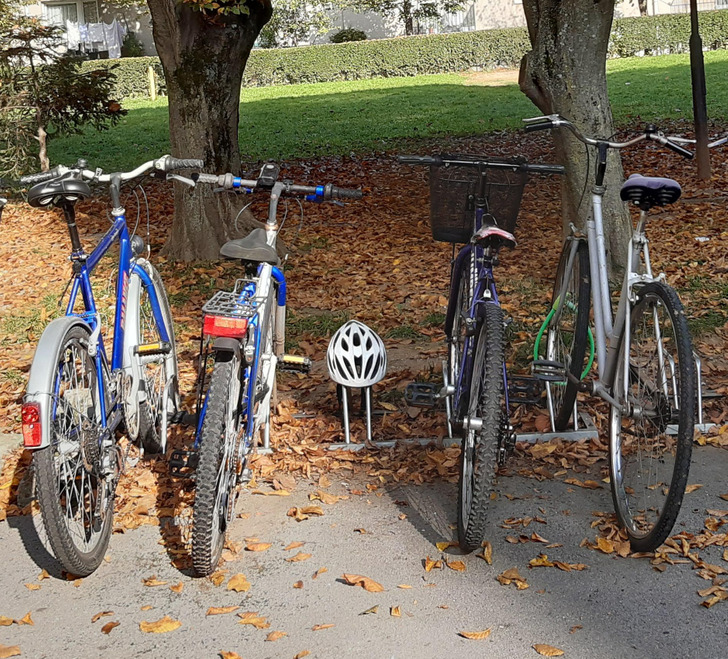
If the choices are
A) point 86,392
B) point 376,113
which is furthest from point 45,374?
point 376,113

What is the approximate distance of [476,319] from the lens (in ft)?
12.7

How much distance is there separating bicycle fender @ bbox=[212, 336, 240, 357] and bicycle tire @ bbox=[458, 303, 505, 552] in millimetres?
943

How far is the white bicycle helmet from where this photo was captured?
4.84 meters

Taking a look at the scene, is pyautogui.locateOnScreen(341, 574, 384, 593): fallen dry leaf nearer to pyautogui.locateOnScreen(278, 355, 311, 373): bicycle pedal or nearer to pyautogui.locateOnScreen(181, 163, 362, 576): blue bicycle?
pyautogui.locateOnScreen(181, 163, 362, 576): blue bicycle

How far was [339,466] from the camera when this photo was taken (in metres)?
4.61

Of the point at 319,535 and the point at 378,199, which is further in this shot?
the point at 378,199

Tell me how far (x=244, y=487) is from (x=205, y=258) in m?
4.42

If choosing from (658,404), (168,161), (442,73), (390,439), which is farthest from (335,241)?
(442,73)

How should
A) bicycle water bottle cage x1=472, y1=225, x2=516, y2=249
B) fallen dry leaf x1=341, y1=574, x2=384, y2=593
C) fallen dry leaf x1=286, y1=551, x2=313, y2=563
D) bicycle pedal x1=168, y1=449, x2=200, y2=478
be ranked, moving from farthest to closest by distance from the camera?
bicycle water bottle cage x1=472, y1=225, x2=516, y2=249 < fallen dry leaf x1=286, y1=551, x2=313, y2=563 < bicycle pedal x1=168, y1=449, x2=200, y2=478 < fallen dry leaf x1=341, y1=574, x2=384, y2=593

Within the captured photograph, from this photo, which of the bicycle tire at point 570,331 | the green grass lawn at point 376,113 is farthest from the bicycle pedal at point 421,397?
the green grass lawn at point 376,113

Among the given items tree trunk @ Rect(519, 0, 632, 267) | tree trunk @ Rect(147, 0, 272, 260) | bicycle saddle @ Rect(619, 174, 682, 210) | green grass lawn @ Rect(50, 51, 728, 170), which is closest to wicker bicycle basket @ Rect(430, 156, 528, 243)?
bicycle saddle @ Rect(619, 174, 682, 210)

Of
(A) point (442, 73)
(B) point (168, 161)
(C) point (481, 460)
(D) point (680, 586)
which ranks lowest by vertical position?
(D) point (680, 586)

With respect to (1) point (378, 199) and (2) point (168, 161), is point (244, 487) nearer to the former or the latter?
(2) point (168, 161)

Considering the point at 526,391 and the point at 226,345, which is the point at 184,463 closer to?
the point at 226,345
